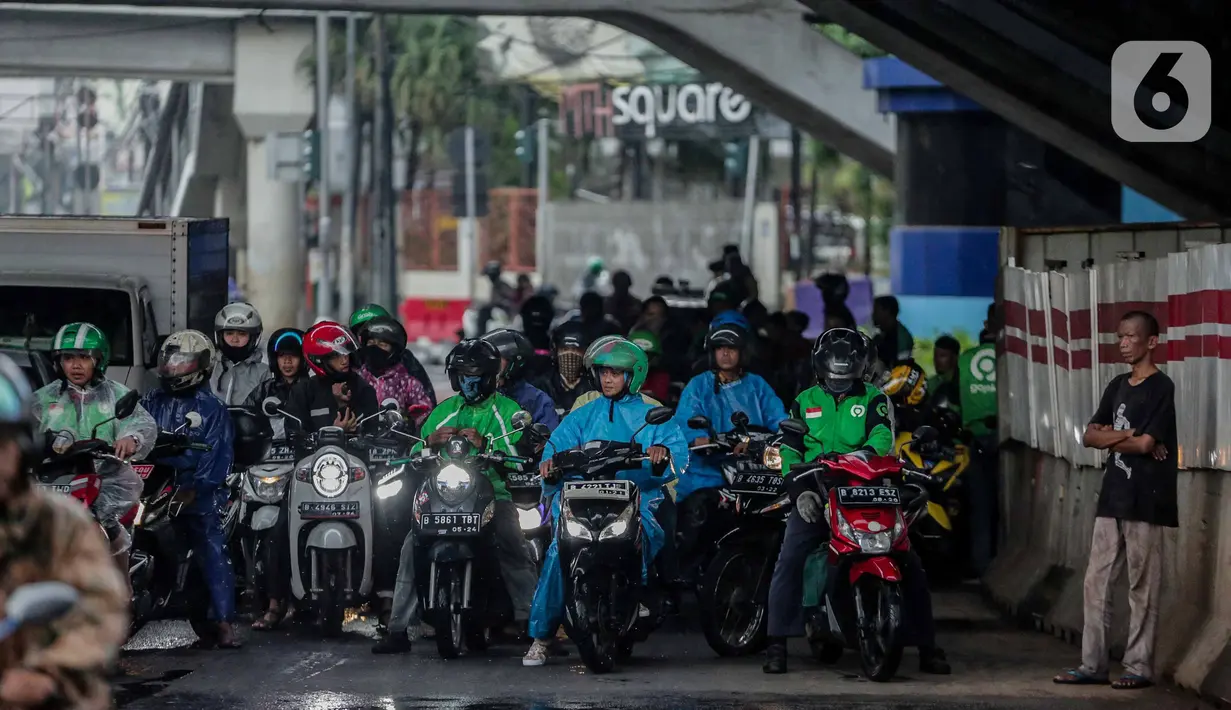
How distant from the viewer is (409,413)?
1247cm

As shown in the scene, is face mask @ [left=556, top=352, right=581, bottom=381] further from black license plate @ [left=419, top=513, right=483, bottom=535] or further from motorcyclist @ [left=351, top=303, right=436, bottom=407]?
black license plate @ [left=419, top=513, right=483, bottom=535]

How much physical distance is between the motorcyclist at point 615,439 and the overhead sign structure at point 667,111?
140ft

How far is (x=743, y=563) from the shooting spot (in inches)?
432

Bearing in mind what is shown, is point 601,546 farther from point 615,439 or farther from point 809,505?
point 809,505

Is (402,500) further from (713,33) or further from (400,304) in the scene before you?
(400,304)

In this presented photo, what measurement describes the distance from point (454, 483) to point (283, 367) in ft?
7.09

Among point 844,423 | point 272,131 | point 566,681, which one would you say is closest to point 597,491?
point 566,681

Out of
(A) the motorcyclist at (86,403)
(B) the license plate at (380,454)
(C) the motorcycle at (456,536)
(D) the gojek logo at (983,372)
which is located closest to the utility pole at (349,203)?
(D) the gojek logo at (983,372)

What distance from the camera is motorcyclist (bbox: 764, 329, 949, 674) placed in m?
10.4

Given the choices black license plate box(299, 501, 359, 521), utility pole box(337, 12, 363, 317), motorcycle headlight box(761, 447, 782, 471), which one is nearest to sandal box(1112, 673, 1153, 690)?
motorcycle headlight box(761, 447, 782, 471)

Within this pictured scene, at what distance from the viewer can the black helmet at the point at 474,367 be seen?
11.0 meters

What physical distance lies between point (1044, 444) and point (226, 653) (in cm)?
506

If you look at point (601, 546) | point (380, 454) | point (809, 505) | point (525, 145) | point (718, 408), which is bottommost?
point (601, 546)

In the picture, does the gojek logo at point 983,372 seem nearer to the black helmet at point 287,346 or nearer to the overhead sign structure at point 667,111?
the black helmet at point 287,346
